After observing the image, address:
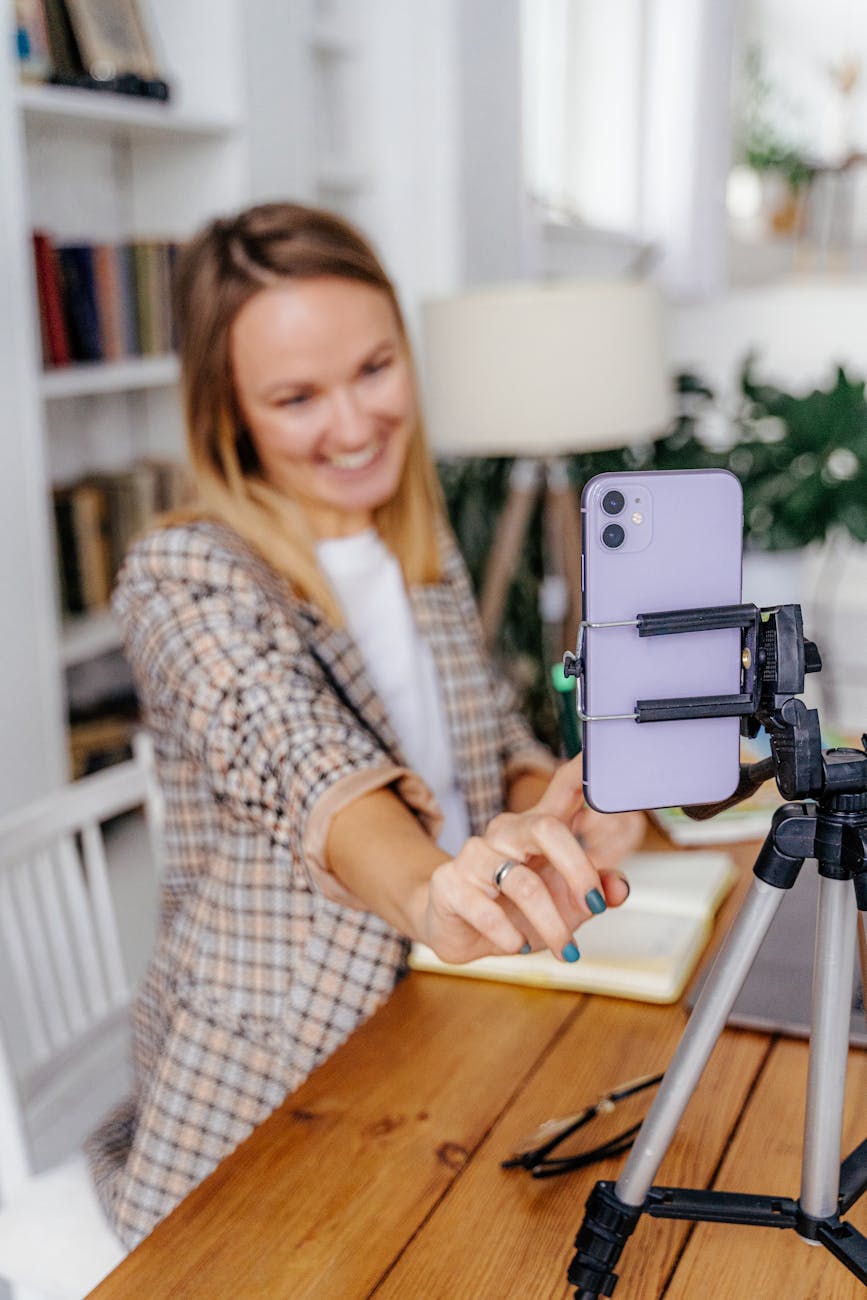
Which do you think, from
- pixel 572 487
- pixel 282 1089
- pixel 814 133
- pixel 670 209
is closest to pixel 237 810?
pixel 282 1089

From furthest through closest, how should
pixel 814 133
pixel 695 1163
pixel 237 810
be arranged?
pixel 814 133
pixel 237 810
pixel 695 1163

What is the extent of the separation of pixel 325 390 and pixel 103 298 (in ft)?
4.85

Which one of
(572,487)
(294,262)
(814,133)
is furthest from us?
(814,133)

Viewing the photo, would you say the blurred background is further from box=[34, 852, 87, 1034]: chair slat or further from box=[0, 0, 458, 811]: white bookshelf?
box=[34, 852, 87, 1034]: chair slat

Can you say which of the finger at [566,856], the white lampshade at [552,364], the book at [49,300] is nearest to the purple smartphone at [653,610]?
the finger at [566,856]

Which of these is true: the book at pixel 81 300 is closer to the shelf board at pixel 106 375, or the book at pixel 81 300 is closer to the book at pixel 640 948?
the shelf board at pixel 106 375

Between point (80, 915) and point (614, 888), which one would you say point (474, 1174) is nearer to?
point (614, 888)

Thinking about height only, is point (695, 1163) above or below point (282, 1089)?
above

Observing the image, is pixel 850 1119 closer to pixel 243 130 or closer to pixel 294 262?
pixel 294 262

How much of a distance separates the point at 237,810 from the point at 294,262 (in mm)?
534

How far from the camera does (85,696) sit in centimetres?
286

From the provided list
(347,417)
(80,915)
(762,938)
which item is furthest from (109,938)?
(762,938)

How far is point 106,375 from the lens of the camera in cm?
258

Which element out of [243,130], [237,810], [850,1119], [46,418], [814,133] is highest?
[814,133]
